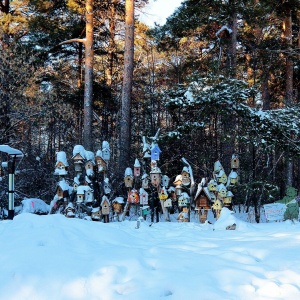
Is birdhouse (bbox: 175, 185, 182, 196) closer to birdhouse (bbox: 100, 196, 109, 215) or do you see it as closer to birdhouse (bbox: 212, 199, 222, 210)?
birdhouse (bbox: 212, 199, 222, 210)

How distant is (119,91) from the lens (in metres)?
16.4

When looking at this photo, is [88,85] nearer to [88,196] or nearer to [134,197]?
[88,196]

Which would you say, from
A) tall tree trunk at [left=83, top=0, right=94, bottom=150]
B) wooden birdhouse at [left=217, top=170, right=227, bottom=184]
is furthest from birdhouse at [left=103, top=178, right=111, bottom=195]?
tall tree trunk at [left=83, top=0, right=94, bottom=150]

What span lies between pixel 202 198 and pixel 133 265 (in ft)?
13.0

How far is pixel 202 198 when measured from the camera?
7.11m

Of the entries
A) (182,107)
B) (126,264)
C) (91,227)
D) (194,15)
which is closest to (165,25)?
(194,15)

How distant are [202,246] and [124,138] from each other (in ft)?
21.3

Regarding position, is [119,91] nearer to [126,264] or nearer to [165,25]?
[165,25]

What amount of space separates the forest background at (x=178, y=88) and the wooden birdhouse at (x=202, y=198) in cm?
Result: 106

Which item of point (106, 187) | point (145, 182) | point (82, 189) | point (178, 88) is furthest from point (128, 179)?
point (178, 88)

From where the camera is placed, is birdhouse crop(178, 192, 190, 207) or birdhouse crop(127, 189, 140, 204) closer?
birdhouse crop(178, 192, 190, 207)

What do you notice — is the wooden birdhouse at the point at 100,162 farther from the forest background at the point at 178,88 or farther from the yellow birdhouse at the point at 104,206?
the forest background at the point at 178,88

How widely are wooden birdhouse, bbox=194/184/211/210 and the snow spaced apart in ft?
6.71

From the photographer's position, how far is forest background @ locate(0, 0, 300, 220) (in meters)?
8.30
